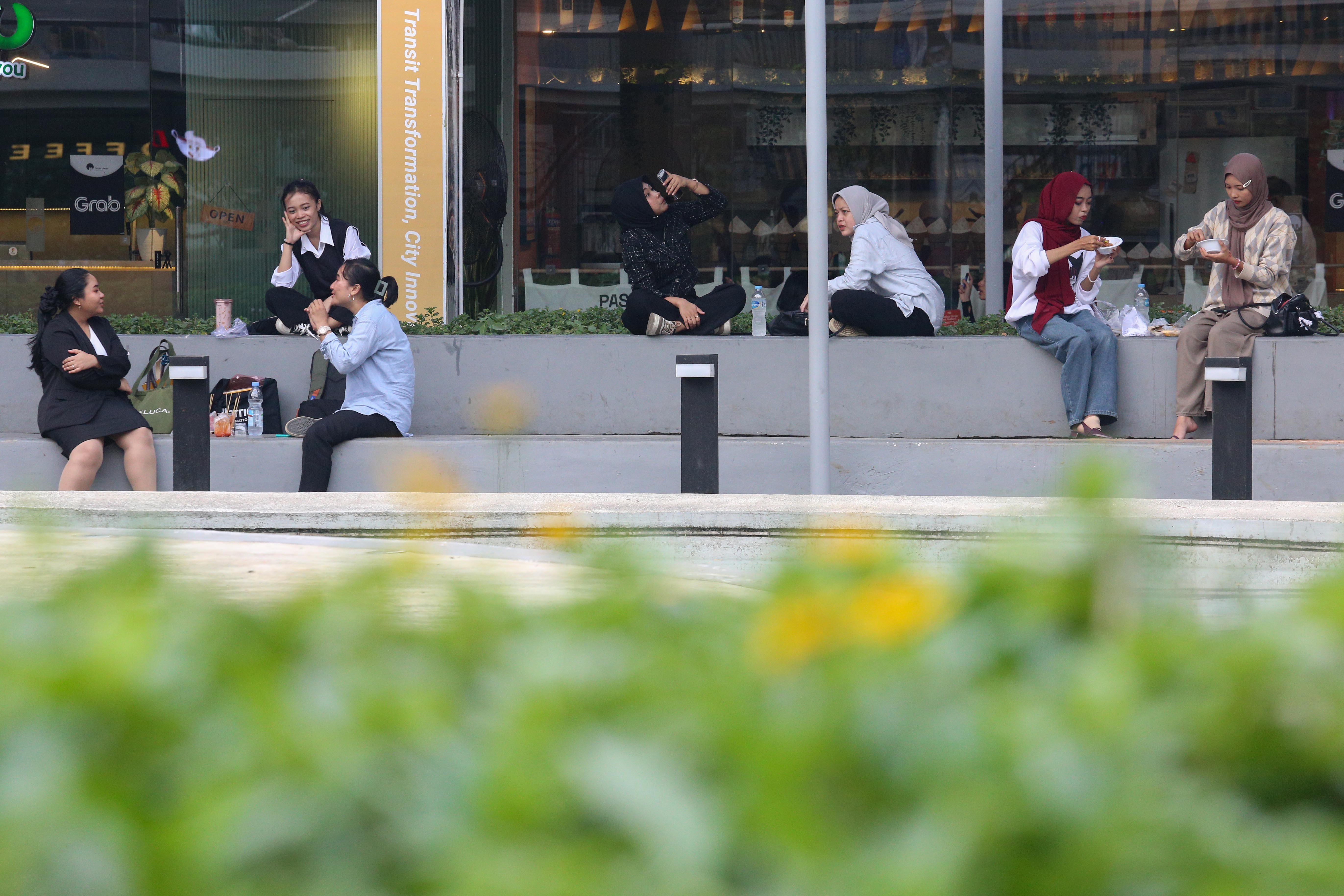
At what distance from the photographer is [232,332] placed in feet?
30.5

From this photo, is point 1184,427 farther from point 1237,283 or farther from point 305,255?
point 305,255

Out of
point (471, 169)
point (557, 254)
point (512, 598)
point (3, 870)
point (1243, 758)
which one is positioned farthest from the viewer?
point (557, 254)

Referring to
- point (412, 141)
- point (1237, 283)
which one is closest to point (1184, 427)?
point (1237, 283)

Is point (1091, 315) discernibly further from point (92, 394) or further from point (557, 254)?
point (557, 254)

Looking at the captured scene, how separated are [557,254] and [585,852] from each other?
47.7 ft

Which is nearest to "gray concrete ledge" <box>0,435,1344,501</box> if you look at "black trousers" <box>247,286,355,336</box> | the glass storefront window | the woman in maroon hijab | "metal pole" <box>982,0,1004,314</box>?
the woman in maroon hijab

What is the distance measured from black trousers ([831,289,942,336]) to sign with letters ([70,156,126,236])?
9.22 metres

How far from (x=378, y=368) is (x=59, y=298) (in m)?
1.83

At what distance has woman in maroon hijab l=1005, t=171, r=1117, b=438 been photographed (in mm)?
8164

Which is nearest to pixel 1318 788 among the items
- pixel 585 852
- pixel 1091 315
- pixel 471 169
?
pixel 585 852

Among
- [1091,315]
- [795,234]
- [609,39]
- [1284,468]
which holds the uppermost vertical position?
[609,39]

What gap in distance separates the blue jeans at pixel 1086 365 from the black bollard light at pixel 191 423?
4696 mm

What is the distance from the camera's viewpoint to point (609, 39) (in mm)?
15266

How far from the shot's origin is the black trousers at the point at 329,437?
7785 mm
